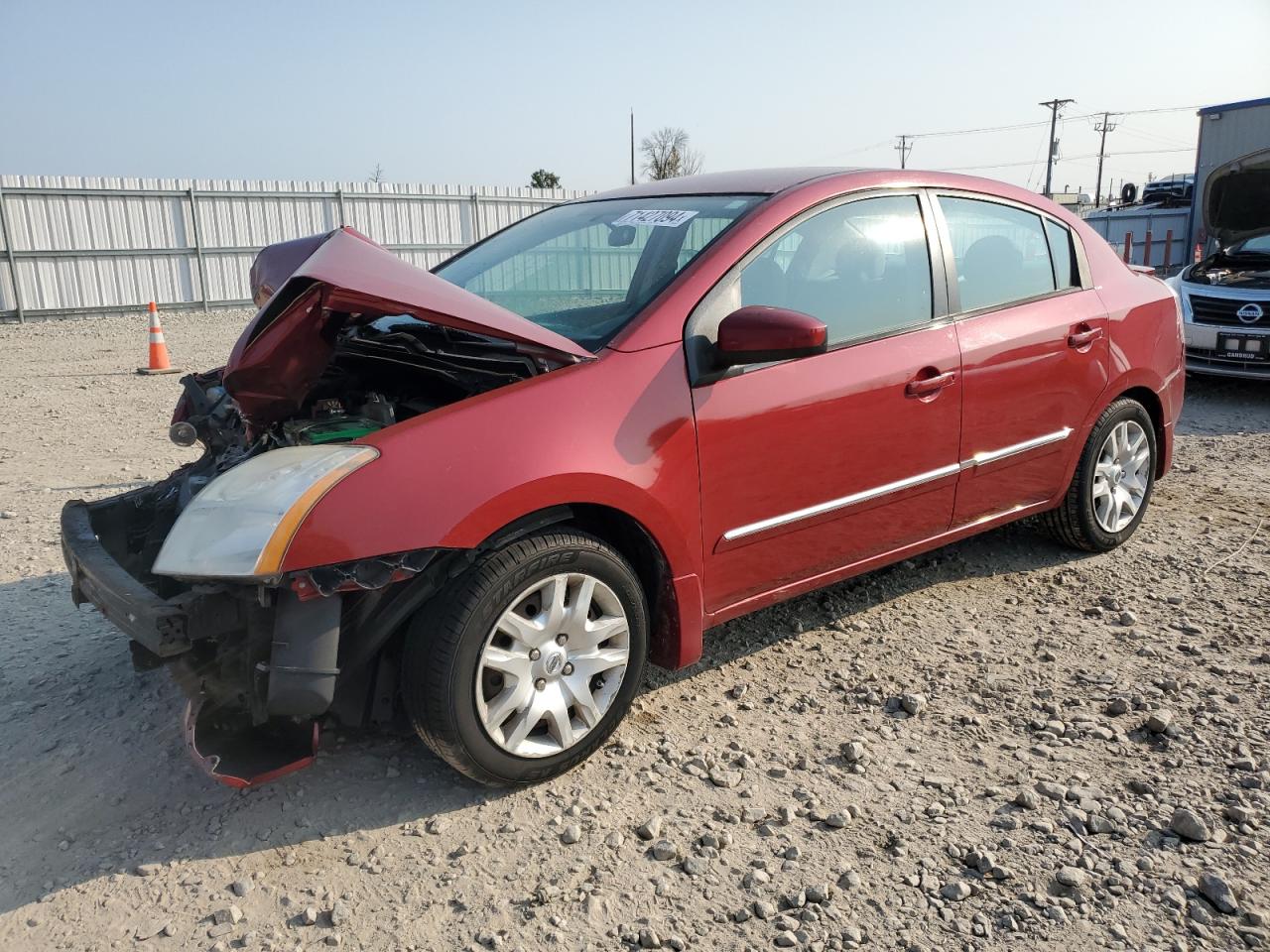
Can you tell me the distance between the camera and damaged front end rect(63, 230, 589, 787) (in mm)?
2412

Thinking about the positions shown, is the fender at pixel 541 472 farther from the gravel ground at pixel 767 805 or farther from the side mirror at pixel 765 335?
the gravel ground at pixel 767 805

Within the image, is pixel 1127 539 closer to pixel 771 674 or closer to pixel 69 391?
pixel 771 674

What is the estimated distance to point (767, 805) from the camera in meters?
2.71

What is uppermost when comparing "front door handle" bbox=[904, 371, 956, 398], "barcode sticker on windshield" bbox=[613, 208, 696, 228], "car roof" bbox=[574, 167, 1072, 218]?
"car roof" bbox=[574, 167, 1072, 218]

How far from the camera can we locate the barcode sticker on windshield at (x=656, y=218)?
3.38m

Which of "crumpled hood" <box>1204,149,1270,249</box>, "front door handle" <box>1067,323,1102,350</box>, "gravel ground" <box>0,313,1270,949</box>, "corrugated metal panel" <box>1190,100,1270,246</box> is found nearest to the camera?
"gravel ground" <box>0,313,1270,949</box>

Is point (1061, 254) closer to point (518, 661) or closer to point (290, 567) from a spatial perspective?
point (518, 661)

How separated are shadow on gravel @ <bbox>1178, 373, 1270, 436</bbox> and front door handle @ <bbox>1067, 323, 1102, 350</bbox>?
363cm

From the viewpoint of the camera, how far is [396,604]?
2.55 metres

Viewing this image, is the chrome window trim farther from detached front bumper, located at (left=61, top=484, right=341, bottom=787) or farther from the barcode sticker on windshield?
detached front bumper, located at (left=61, top=484, right=341, bottom=787)

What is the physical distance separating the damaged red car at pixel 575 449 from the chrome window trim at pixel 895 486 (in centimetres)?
1

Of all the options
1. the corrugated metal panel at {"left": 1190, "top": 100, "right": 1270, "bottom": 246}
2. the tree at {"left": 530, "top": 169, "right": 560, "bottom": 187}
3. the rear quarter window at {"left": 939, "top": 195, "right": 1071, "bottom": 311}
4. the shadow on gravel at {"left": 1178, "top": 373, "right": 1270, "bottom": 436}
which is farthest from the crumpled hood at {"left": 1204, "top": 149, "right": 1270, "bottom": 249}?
the tree at {"left": 530, "top": 169, "right": 560, "bottom": 187}

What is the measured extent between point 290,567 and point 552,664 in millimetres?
767

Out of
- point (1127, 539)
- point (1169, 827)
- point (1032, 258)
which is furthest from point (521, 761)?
point (1127, 539)
